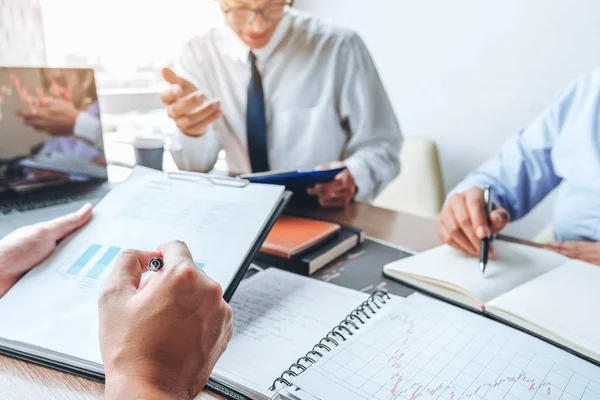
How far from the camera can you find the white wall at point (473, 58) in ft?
4.29

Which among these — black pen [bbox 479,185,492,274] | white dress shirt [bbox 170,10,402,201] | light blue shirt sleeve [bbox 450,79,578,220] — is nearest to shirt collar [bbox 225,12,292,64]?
white dress shirt [bbox 170,10,402,201]

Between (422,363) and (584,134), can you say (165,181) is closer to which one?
(422,363)

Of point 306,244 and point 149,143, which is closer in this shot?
point 306,244

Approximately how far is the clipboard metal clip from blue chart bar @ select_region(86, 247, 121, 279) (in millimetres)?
158

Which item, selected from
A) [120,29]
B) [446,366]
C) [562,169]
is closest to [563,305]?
[446,366]

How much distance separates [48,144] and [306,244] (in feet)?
2.11

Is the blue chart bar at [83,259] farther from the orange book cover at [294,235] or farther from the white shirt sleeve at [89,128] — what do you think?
the white shirt sleeve at [89,128]

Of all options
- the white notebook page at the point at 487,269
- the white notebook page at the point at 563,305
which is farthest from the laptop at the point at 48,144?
the white notebook page at the point at 563,305

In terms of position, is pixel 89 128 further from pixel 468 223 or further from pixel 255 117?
pixel 468 223

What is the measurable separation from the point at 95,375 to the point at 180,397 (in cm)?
12

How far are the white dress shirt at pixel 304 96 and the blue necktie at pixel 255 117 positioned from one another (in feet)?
0.05

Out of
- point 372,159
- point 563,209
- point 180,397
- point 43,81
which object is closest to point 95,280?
point 180,397

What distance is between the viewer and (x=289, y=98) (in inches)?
47.3

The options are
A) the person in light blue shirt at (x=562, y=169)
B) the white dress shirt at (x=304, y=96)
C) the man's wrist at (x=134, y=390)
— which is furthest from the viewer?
the white dress shirt at (x=304, y=96)
